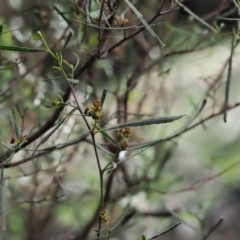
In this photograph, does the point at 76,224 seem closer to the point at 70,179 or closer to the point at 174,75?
the point at 70,179

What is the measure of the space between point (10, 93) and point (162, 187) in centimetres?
32

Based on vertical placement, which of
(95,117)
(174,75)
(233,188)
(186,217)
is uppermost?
(174,75)

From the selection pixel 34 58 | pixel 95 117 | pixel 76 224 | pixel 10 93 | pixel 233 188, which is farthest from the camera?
pixel 233 188

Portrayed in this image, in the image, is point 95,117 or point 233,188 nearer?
point 95,117

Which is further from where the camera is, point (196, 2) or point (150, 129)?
point (150, 129)

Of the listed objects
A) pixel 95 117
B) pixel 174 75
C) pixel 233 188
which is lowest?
pixel 95 117

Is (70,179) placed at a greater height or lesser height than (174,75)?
lesser

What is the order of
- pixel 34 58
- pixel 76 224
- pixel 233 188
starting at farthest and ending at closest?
pixel 233 188 < pixel 76 224 < pixel 34 58

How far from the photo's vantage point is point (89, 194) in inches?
32.8

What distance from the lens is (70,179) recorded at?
0.91 meters

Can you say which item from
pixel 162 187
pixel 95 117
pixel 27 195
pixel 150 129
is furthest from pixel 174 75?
pixel 95 117

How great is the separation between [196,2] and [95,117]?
16.2 inches

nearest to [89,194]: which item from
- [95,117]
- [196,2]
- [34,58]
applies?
[34,58]

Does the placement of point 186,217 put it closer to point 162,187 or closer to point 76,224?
point 162,187
